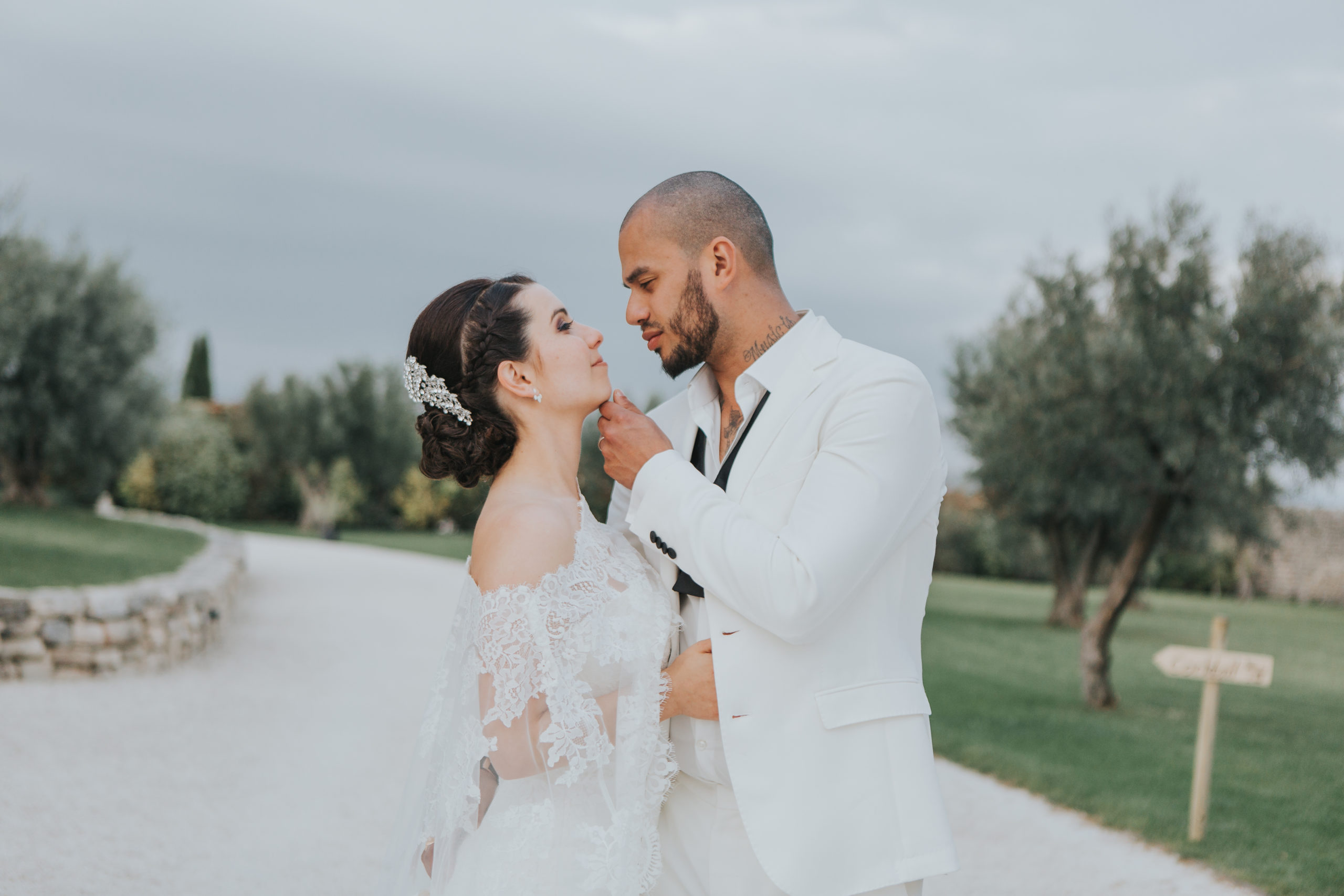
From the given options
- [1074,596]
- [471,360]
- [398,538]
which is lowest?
[398,538]

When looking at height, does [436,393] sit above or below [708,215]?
below

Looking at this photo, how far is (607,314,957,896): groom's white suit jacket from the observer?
7.20 ft

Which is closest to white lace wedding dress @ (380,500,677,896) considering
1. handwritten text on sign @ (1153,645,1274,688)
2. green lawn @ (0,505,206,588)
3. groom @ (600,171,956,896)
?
groom @ (600,171,956,896)

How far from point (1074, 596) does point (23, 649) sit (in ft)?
61.0

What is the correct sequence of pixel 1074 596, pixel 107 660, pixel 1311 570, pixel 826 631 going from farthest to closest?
pixel 1311 570 < pixel 1074 596 < pixel 107 660 < pixel 826 631

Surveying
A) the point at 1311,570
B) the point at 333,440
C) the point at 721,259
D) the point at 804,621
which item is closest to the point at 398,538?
the point at 333,440

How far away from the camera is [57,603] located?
9945 millimetres

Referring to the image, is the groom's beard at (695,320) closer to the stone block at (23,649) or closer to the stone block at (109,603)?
the stone block at (109,603)

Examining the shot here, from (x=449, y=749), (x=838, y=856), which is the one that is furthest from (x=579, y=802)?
(x=838, y=856)

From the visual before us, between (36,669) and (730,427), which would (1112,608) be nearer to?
(730,427)

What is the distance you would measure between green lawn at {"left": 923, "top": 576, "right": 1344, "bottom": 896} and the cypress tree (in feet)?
Result: 130

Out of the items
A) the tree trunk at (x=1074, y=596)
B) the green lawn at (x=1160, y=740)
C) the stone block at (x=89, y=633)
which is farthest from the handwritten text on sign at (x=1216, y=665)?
the tree trunk at (x=1074, y=596)

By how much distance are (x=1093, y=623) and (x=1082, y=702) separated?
3.75 ft

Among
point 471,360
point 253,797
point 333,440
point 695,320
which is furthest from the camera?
point 333,440
